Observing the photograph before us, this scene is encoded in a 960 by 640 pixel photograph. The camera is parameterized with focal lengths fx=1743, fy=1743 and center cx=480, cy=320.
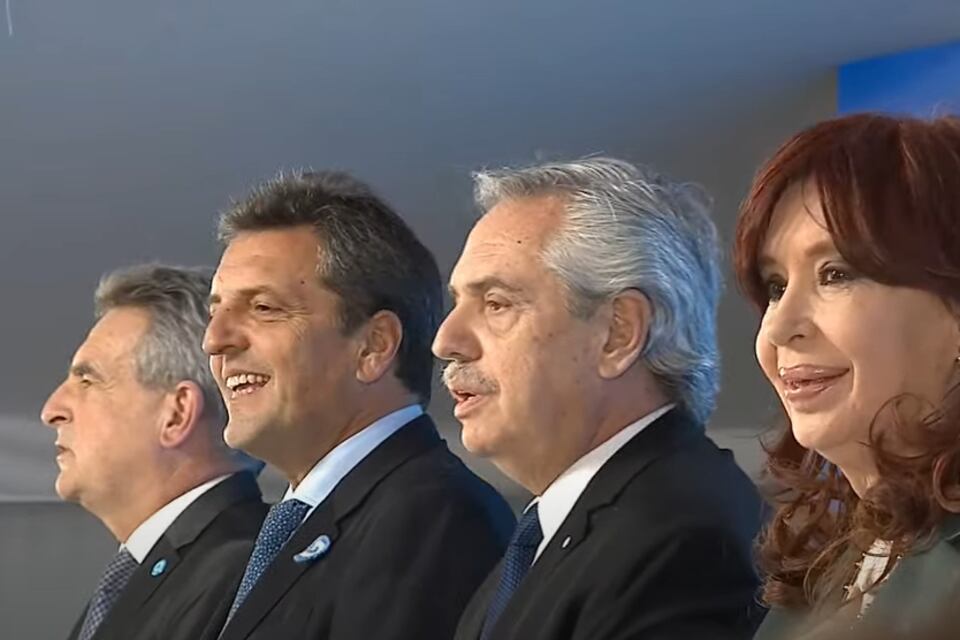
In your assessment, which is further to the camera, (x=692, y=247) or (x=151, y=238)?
(x=151, y=238)

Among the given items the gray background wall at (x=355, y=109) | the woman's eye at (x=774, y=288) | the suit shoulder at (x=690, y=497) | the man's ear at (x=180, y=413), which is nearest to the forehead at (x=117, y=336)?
the man's ear at (x=180, y=413)

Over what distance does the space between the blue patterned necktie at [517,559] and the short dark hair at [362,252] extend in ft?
1.60

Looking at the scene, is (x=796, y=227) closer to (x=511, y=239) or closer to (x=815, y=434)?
(x=815, y=434)

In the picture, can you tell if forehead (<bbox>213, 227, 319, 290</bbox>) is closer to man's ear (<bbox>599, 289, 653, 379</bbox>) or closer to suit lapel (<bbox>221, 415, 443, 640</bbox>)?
suit lapel (<bbox>221, 415, 443, 640</bbox>)

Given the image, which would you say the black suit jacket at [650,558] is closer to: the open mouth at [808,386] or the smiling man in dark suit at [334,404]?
the smiling man in dark suit at [334,404]

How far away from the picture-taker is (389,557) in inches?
81.4

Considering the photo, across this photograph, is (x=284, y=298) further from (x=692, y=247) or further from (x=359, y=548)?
(x=692, y=247)

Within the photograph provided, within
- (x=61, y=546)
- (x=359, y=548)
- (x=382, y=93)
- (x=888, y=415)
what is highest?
(x=382, y=93)

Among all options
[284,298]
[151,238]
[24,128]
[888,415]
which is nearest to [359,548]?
[284,298]

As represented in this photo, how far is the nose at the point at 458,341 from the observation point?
199 centimetres

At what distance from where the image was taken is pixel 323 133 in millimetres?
3658

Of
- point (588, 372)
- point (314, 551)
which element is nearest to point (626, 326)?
point (588, 372)

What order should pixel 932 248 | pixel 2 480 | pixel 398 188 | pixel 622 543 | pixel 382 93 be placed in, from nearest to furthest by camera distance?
pixel 932 248 < pixel 622 543 < pixel 382 93 < pixel 398 188 < pixel 2 480

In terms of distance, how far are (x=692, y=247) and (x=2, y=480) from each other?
2814 millimetres
